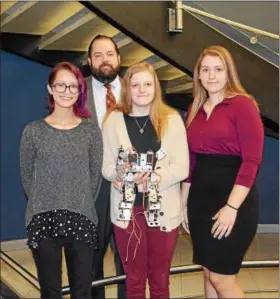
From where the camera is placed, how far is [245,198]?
216cm

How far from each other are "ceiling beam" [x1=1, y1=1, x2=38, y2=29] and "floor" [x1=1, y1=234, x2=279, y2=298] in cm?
174

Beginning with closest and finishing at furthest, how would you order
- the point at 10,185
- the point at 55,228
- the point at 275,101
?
1. the point at 55,228
2. the point at 275,101
3. the point at 10,185

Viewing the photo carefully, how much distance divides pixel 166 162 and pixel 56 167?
46 centimetres

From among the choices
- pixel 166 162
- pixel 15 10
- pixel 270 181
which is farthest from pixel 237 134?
pixel 15 10

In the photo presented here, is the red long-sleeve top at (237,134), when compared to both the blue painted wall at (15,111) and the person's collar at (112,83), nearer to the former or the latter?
the person's collar at (112,83)

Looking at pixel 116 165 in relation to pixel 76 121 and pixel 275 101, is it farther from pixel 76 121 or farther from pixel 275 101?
pixel 275 101

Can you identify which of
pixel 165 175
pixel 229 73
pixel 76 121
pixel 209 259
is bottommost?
pixel 209 259

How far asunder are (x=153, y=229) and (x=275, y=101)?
1.70 metres

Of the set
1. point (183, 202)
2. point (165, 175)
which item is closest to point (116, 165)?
point (165, 175)

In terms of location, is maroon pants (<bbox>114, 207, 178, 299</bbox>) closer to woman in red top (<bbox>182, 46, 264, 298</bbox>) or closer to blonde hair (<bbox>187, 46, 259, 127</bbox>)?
woman in red top (<bbox>182, 46, 264, 298</bbox>)

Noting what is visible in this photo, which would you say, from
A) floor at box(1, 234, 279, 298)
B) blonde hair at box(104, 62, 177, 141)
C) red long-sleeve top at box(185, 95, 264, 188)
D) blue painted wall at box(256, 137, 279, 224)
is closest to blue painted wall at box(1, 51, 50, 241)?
floor at box(1, 234, 279, 298)

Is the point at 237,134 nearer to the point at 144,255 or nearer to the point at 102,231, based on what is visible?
the point at 144,255

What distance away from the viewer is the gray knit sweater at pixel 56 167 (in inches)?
83.0

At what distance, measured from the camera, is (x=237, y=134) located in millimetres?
2104
